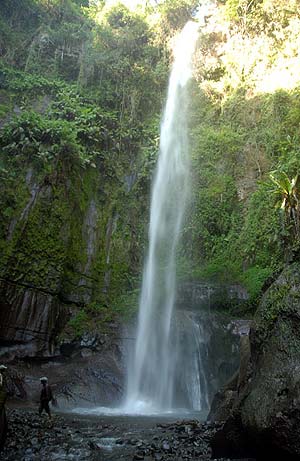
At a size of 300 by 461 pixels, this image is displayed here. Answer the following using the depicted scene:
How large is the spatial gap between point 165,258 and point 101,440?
10761mm

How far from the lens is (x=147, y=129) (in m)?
21.9

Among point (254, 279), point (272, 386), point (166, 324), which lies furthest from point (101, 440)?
point (254, 279)

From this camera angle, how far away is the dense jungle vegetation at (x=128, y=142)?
49.7 feet

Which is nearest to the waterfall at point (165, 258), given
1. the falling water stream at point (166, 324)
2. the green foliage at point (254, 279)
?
the falling water stream at point (166, 324)

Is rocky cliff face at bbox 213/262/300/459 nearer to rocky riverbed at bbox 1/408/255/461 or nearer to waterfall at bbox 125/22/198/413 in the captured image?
rocky riverbed at bbox 1/408/255/461

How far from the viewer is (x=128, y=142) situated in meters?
21.0

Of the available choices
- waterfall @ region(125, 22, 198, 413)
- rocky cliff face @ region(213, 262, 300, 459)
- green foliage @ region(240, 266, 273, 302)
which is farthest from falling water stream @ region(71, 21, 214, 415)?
rocky cliff face @ region(213, 262, 300, 459)

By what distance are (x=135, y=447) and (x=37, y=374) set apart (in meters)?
6.76

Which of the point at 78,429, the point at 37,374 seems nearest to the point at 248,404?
the point at 78,429

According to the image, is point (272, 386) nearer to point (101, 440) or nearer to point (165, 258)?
point (101, 440)

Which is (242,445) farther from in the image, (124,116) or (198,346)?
(124,116)

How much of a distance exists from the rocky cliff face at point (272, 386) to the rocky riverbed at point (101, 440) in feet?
2.78

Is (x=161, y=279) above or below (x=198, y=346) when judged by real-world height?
above

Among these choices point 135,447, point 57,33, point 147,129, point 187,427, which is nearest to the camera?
point 135,447
